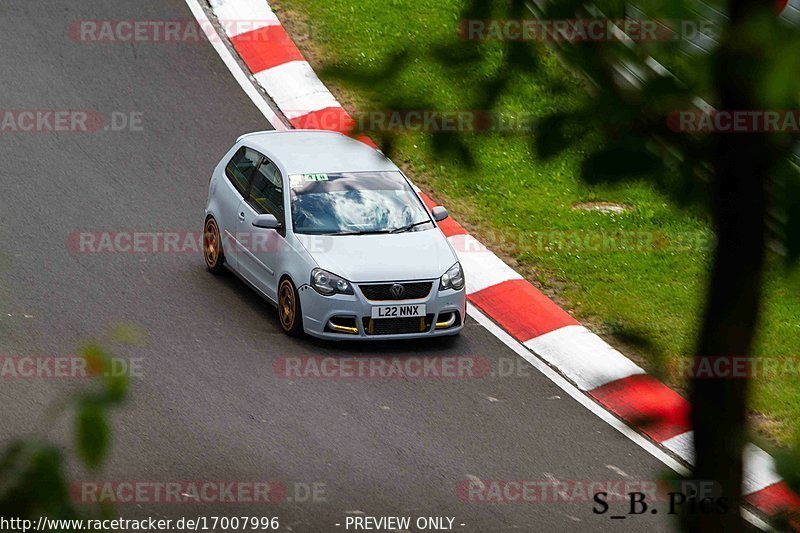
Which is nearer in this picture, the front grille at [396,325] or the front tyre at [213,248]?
the front grille at [396,325]

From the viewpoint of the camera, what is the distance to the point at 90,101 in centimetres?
1525

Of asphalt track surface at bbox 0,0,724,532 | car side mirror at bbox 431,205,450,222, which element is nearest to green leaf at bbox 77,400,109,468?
asphalt track surface at bbox 0,0,724,532

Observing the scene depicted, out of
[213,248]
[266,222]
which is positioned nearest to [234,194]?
[213,248]

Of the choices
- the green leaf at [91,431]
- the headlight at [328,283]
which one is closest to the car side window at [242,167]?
the headlight at [328,283]

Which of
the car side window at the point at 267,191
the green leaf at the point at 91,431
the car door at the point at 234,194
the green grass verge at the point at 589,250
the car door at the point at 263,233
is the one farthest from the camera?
the car door at the point at 234,194

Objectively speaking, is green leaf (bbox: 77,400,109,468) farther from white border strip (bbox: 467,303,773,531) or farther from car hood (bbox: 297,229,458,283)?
car hood (bbox: 297,229,458,283)

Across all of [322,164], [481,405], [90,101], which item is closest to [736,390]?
[481,405]

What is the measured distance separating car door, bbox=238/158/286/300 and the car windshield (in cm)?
21

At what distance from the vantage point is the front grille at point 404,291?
1095cm

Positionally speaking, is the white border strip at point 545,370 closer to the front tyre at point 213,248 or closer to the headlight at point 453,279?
the headlight at point 453,279

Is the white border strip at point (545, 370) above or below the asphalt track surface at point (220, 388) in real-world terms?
below

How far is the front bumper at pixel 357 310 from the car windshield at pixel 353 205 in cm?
73

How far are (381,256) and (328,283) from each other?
57 centimetres

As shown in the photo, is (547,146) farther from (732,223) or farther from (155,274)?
(155,274)
